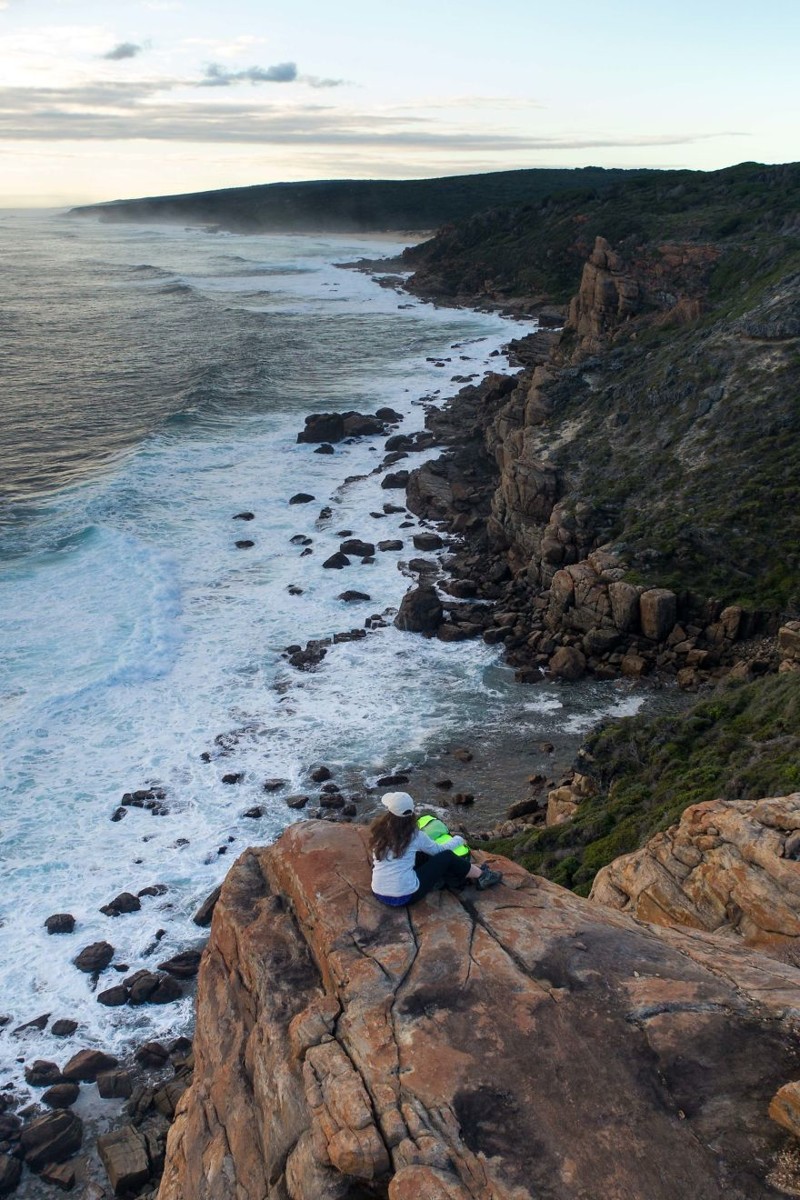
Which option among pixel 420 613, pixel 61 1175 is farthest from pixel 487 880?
pixel 420 613

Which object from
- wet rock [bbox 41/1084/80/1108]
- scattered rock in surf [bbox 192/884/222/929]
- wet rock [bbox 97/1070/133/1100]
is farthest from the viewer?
scattered rock in surf [bbox 192/884/222/929]

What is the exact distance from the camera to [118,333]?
8231cm

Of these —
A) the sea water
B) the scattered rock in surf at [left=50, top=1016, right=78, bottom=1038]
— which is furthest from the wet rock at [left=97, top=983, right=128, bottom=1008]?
the scattered rock in surf at [left=50, top=1016, right=78, bottom=1038]

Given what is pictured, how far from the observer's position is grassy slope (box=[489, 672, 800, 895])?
16.3m

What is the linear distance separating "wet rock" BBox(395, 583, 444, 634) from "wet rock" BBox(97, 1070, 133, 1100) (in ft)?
55.9

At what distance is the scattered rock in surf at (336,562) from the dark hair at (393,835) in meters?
26.9

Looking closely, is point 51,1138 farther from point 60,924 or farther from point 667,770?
point 667,770

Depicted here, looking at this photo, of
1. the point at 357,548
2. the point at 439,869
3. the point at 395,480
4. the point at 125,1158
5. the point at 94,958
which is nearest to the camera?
the point at 439,869

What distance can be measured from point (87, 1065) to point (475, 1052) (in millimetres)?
11584

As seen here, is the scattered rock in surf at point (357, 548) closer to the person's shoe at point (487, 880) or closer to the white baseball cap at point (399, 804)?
the person's shoe at point (487, 880)

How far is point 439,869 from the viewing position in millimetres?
9688

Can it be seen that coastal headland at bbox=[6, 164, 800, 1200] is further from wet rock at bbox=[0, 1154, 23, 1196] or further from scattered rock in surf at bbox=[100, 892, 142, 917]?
scattered rock in surf at bbox=[100, 892, 142, 917]

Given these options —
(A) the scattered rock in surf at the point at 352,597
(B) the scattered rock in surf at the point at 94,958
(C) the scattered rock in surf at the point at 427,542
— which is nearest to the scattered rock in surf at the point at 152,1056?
(B) the scattered rock in surf at the point at 94,958

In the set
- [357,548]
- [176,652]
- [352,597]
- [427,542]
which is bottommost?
[176,652]
